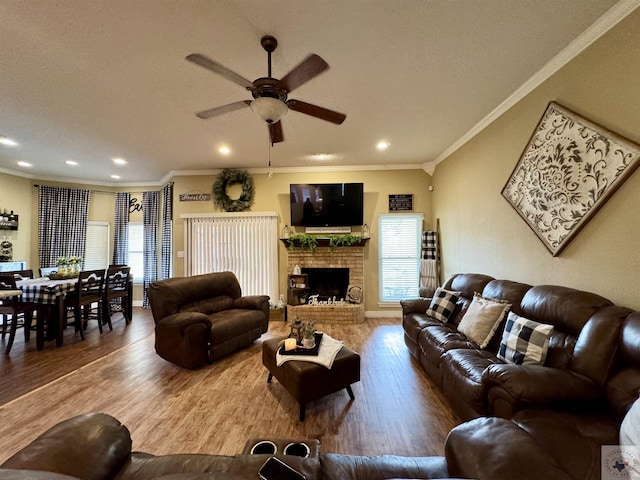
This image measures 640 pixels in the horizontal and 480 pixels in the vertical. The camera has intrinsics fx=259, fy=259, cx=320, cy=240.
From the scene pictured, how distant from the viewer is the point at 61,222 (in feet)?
18.6

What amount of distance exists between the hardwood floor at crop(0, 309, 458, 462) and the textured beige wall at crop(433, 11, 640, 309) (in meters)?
1.57

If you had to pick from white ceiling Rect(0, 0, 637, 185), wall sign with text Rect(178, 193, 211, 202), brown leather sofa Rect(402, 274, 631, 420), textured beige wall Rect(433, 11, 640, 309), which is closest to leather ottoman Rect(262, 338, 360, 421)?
brown leather sofa Rect(402, 274, 631, 420)

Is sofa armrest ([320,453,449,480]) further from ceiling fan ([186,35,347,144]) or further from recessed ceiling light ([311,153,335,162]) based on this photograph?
recessed ceiling light ([311,153,335,162])

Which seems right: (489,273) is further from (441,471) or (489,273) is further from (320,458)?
(320,458)

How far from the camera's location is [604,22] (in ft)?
5.93

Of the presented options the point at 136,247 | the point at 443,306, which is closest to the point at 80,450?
the point at 443,306

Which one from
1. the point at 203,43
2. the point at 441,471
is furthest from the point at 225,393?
the point at 203,43

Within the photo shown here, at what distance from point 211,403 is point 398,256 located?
3924mm

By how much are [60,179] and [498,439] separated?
26.9 ft

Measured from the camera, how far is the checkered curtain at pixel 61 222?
550cm

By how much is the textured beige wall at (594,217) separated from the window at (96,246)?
302 inches

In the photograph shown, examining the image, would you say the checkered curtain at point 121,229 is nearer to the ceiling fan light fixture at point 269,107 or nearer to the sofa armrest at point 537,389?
the ceiling fan light fixture at point 269,107

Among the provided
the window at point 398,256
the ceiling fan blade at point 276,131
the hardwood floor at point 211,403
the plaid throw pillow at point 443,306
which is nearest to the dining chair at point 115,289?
the hardwood floor at point 211,403

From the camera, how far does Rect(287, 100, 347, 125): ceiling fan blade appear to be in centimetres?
206
